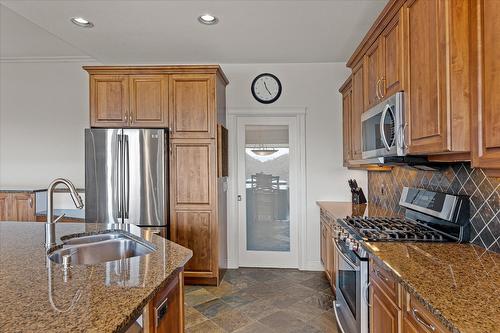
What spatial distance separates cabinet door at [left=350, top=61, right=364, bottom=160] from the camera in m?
2.89

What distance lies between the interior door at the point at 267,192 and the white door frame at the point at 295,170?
44 millimetres

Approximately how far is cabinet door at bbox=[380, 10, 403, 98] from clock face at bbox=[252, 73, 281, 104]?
2042 mm

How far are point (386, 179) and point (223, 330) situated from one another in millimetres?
2117

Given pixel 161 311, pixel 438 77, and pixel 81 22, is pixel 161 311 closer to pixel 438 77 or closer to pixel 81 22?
pixel 438 77

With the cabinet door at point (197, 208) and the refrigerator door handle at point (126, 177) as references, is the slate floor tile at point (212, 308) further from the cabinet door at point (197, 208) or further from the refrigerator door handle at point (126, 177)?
the refrigerator door handle at point (126, 177)

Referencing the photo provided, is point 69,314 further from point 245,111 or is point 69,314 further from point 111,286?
point 245,111

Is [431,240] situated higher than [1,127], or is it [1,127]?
[1,127]

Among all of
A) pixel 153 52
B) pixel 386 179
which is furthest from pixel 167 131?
pixel 386 179

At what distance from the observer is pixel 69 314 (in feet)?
3.23

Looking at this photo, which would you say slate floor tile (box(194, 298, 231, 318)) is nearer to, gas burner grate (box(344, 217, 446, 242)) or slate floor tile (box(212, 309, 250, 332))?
slate floor tile (box(212, 309, 250, 332))

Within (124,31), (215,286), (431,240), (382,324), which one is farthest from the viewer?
(215,286)

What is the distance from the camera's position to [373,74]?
2.50 meters

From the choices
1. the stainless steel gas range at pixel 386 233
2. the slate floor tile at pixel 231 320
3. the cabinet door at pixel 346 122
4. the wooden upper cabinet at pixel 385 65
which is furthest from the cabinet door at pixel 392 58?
the slate floor tile at pixel 231 320

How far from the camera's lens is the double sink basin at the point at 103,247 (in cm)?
188
